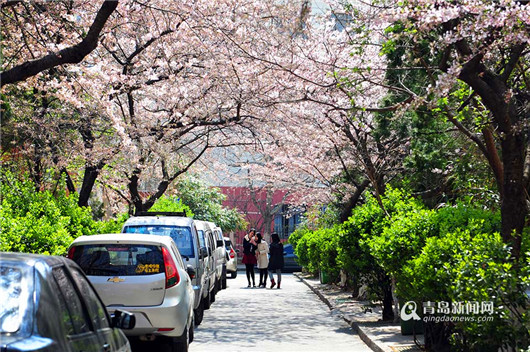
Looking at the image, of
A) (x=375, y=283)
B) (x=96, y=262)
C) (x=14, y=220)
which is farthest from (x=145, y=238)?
(x=375, y=283)

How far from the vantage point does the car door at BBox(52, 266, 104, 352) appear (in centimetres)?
467

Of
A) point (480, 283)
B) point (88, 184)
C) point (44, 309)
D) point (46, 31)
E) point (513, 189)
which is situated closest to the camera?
point (44, 309)

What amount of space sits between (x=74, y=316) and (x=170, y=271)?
6.42 metres

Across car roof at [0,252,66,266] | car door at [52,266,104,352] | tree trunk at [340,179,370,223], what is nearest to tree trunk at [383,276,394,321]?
tree trunk at [340,179,370,223]

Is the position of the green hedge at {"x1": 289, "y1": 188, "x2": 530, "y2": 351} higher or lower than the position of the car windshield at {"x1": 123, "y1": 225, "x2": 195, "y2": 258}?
lower

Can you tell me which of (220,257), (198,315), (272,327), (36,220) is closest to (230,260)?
(220,257)

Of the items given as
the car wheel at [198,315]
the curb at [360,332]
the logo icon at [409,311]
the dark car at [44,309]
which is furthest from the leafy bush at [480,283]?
the car wheel at [198,315]

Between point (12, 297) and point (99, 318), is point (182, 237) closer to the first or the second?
point (99, 318)

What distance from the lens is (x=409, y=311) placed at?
13.2 meters

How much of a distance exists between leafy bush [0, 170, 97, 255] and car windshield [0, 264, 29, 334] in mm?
8401

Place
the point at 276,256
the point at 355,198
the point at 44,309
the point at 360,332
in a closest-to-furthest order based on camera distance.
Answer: the point at 44,309
the point at 360,332
the point at 355,198
the point at 276,256

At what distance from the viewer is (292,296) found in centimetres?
2744

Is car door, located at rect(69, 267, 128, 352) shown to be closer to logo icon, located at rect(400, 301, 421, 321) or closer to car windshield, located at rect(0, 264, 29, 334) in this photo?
car windshield, located at rect(0, 264, 29, 334)

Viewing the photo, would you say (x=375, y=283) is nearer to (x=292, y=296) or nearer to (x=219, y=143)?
(x=292, y=296)
